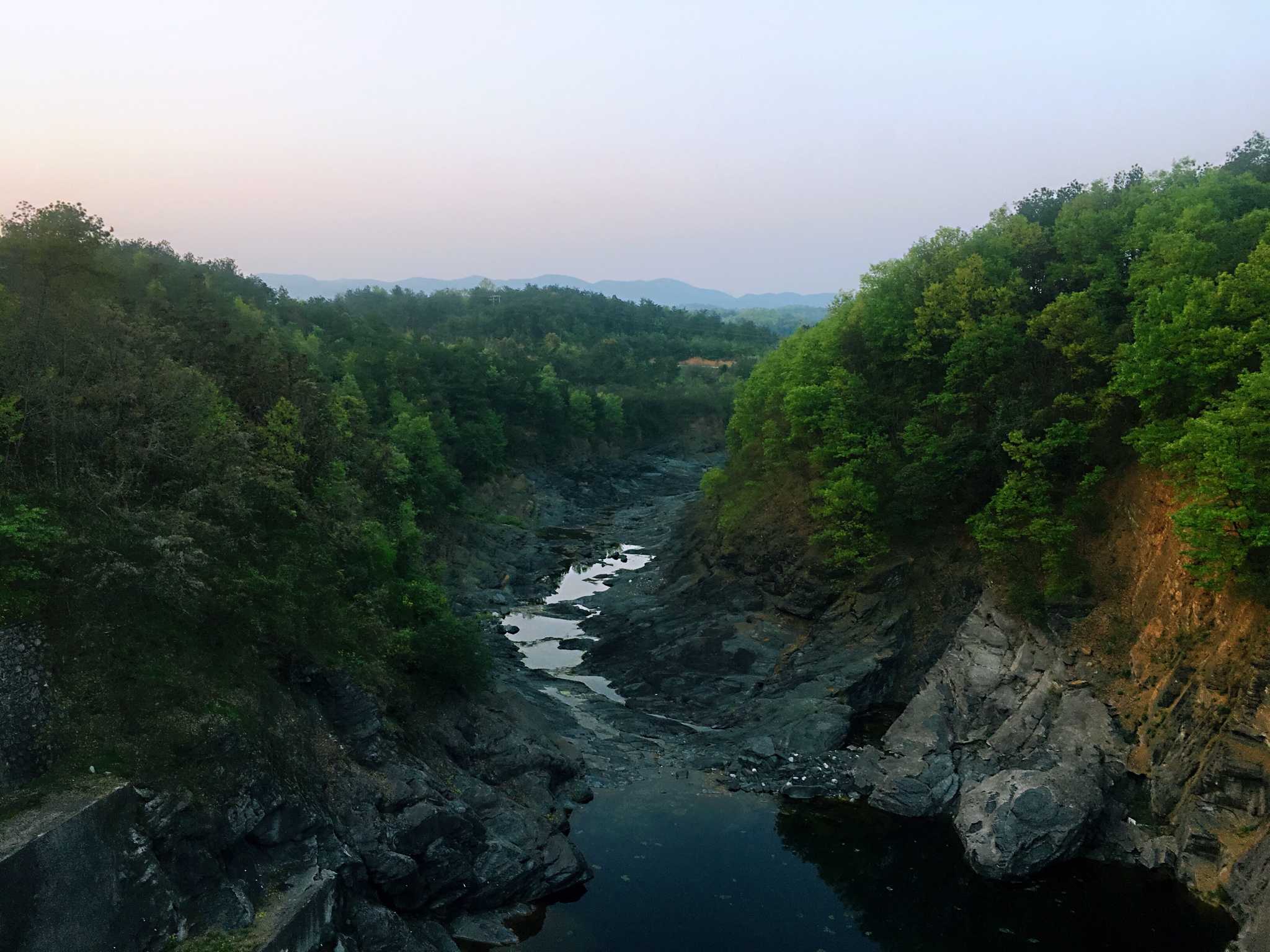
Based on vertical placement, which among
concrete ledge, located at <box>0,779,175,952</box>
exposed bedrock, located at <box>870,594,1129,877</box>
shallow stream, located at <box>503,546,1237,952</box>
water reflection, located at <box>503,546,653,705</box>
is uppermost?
concrete ledge, located at <box>0,779,175,952</box>

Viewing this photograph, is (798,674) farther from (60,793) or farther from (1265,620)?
(60,793)

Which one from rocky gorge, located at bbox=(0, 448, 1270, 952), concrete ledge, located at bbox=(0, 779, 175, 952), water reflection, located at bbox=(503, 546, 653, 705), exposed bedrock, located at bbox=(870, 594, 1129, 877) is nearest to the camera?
concrete ledge, located at bbox=(0, 779, 175, 952)

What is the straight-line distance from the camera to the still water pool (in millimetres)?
20688

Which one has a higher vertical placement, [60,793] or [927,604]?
[60,793]

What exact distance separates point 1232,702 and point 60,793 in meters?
28.8

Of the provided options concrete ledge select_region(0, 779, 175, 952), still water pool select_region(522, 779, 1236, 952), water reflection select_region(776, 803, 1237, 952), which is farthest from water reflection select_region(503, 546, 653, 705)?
concrete ledge select_region(0, 779, 175, 952)

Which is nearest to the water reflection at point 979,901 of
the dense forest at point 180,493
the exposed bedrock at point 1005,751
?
the exposed bedrock at point 1005,751

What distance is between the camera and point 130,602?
1831 cm

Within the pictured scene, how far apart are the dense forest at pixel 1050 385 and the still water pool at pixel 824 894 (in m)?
9.62

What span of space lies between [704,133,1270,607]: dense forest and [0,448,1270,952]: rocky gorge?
203 centimetres

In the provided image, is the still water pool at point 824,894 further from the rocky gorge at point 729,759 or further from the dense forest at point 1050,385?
the dense forest at point 1050,385

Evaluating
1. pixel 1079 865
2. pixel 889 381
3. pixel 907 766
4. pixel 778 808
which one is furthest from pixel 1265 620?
pixel 889 381

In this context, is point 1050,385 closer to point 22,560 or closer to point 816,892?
point 816,892

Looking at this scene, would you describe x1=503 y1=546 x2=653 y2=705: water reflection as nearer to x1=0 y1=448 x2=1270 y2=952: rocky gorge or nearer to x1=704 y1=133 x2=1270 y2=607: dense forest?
x1=0 y1=448 x2=1270 y2=952: rocky gorge
